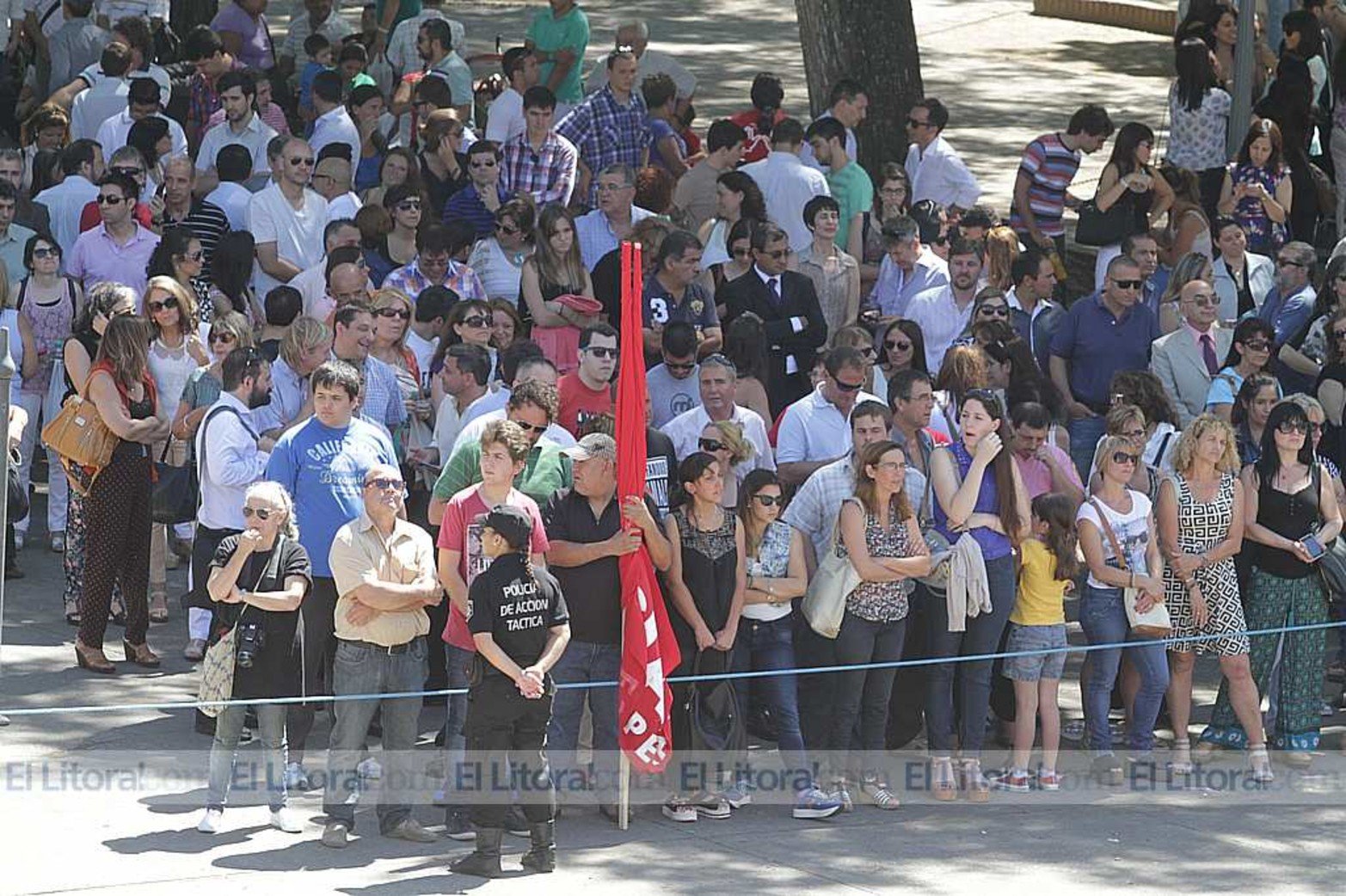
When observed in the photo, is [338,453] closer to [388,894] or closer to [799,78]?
[388,894]

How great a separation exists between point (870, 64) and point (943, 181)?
207cm

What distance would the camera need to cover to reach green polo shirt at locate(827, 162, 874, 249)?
14797 mm

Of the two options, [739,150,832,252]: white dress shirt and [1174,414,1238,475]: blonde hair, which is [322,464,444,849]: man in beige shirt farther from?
[739,150,832,252]: white dress shirt

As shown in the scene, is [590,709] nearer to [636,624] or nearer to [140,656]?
[636,624]

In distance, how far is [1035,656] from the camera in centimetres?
1023

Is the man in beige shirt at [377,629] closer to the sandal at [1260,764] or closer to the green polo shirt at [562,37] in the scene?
the sandal at [1260,764]

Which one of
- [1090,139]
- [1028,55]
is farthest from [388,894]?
[1028,55]

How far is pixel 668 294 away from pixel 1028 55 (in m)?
14.7

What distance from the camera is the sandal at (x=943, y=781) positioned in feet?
32.7

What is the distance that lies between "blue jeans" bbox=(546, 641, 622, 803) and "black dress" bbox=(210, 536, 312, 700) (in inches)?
42.6

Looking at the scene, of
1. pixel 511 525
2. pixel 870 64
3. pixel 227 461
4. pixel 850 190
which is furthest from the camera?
pixel 870 64

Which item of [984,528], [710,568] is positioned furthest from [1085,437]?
[710,568]

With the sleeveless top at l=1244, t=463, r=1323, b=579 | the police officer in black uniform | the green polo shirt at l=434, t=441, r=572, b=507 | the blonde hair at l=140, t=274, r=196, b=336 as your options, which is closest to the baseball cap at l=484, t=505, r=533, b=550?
the police officer in black uniform

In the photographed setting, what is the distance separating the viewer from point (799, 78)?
2409cm
